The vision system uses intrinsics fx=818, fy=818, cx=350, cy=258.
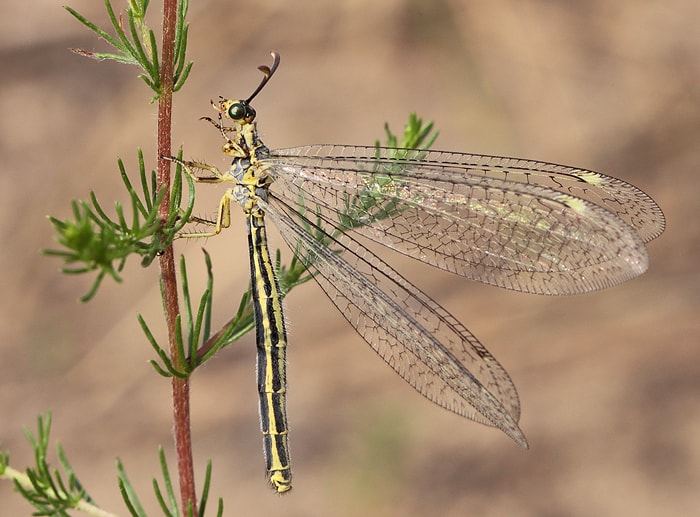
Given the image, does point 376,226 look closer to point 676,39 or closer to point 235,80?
point 235,80

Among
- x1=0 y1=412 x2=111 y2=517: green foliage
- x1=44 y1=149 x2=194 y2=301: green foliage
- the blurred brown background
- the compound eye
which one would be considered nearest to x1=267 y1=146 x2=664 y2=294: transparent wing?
the compound eye

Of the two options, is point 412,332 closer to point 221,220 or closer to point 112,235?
point 221,220

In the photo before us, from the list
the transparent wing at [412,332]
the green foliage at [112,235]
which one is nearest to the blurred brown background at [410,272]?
the transparent wing at [412,332]

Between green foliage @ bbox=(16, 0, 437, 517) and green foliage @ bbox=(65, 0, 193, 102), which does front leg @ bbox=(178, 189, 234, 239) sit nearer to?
green foliage @ bbox=(16, 0, 437, 517)

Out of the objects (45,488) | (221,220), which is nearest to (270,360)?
(221,220)

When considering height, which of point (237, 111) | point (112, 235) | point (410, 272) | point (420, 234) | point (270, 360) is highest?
point (410, 272)

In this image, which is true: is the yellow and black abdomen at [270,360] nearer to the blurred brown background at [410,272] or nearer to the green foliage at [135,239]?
the green foliage at [135,239]

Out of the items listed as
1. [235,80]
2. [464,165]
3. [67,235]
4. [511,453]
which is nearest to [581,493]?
[511,453]
